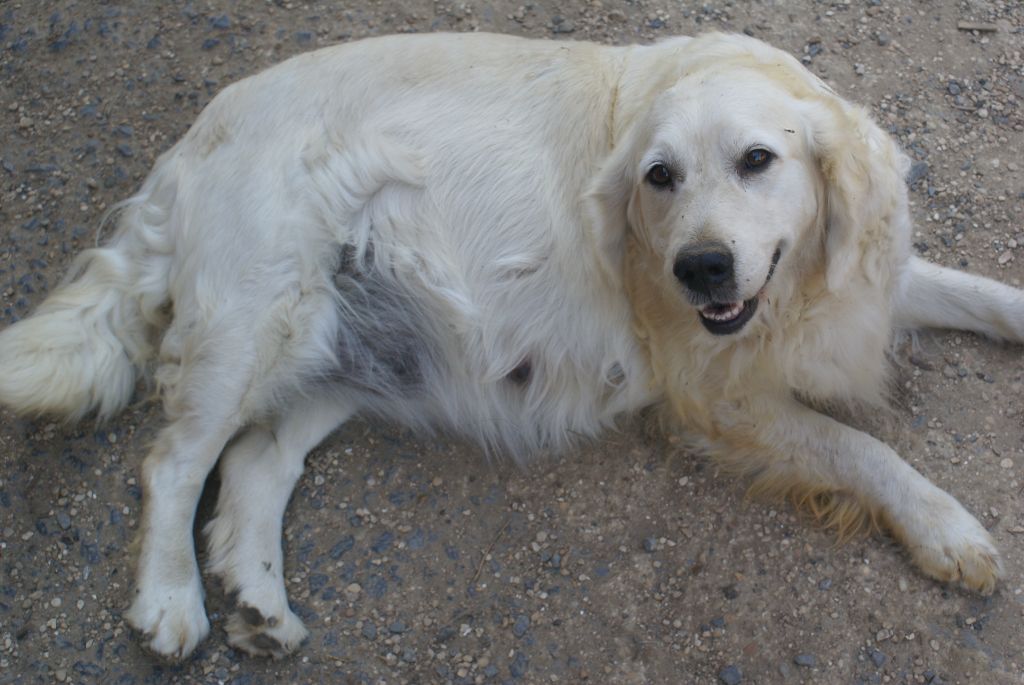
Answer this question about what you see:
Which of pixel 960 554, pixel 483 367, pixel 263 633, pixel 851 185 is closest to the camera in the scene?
pixel 851 185

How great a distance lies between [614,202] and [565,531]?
1.05 metres

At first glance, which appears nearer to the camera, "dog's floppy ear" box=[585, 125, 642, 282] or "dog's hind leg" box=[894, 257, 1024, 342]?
"dog's floppy ear" box=[585, 125, 642, 282]

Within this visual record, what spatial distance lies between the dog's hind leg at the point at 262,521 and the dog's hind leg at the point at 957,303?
6.51ft

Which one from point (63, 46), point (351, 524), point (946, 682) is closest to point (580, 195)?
point (351, 524)

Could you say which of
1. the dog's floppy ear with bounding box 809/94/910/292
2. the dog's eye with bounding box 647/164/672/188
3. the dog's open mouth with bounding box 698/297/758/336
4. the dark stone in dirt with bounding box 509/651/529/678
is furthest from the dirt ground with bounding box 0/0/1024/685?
the dog's eye with bounding box 647/164/672/188

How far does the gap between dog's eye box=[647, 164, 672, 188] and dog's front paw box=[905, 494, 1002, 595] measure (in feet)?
4.06

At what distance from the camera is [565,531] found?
3.27 meters

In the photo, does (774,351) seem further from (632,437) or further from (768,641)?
(768,641)

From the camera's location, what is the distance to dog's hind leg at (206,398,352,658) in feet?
10.0

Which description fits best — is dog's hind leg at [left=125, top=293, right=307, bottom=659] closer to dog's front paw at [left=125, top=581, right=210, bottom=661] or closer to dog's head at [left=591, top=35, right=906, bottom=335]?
dog's front paw at [left=125, top=581, right=210, bottom=661]

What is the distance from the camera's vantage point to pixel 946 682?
9.14 feet

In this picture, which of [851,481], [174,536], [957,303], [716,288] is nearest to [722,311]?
[716,288]

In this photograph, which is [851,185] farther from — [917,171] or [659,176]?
[917,171]

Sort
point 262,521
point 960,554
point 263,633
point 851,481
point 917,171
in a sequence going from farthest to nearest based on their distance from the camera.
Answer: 1. point 917,171
2. point 262,521
3. point 851,481
4. point 263,633
5. point 960,554
